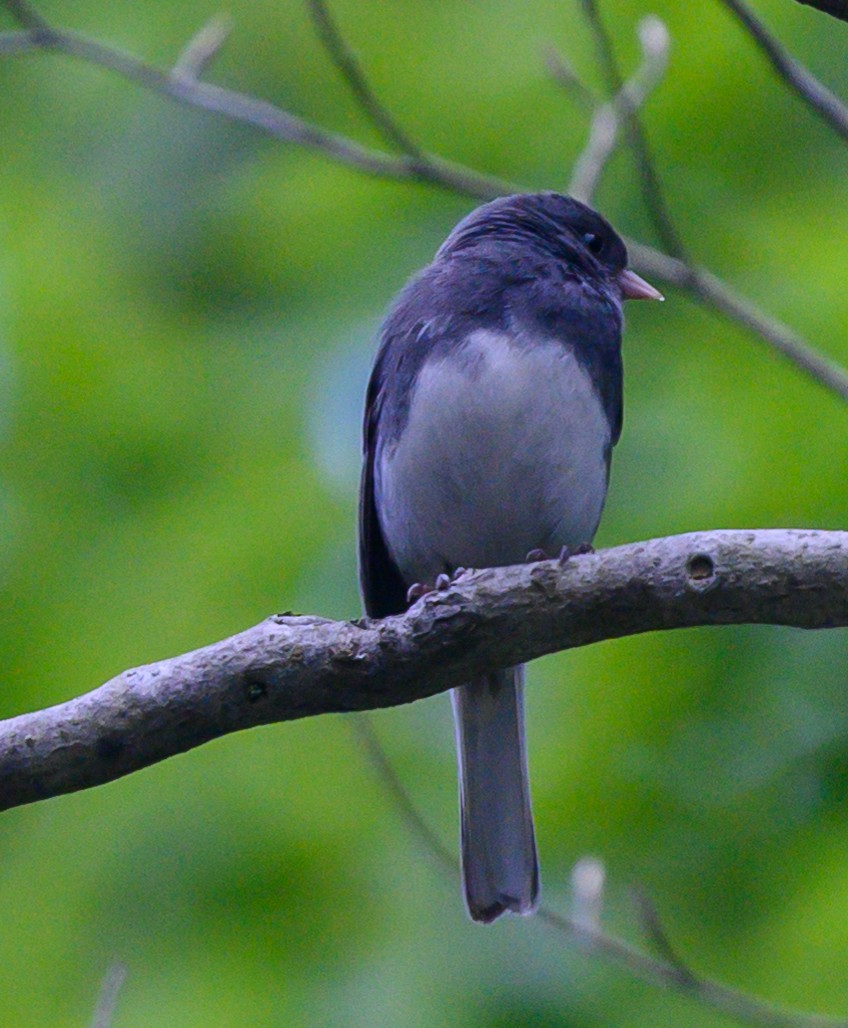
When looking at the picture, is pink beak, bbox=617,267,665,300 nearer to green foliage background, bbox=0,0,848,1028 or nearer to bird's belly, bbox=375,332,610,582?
bird's belly, bbox=375,332,610,582

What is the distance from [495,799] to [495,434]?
2.53 ft

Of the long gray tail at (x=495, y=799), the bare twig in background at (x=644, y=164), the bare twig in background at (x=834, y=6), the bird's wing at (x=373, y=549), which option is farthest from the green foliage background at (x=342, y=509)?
the bare twig in background at (x=834, y=6)

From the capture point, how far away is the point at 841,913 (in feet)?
11.9

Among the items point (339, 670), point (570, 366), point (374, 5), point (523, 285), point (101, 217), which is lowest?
point (339, 670)

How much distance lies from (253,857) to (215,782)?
13.6 inches

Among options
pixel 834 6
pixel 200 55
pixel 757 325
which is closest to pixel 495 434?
pixel 757 325

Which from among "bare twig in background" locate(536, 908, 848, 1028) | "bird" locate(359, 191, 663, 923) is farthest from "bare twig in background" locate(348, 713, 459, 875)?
"bare twig in background" locate(536, 908, 848, 1028)

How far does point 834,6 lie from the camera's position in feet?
6.56

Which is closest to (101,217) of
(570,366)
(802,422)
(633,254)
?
(802,422)

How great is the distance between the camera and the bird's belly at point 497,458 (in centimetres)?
280

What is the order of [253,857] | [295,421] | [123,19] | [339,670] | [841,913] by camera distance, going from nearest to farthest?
[339,670] < [841,913] < [253,857] < [295,421] < [123,19]

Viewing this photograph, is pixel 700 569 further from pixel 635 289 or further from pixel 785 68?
pixel 635 289

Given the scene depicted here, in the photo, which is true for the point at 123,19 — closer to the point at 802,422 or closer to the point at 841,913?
the point at 802,422

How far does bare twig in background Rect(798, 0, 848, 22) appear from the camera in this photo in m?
1.99
